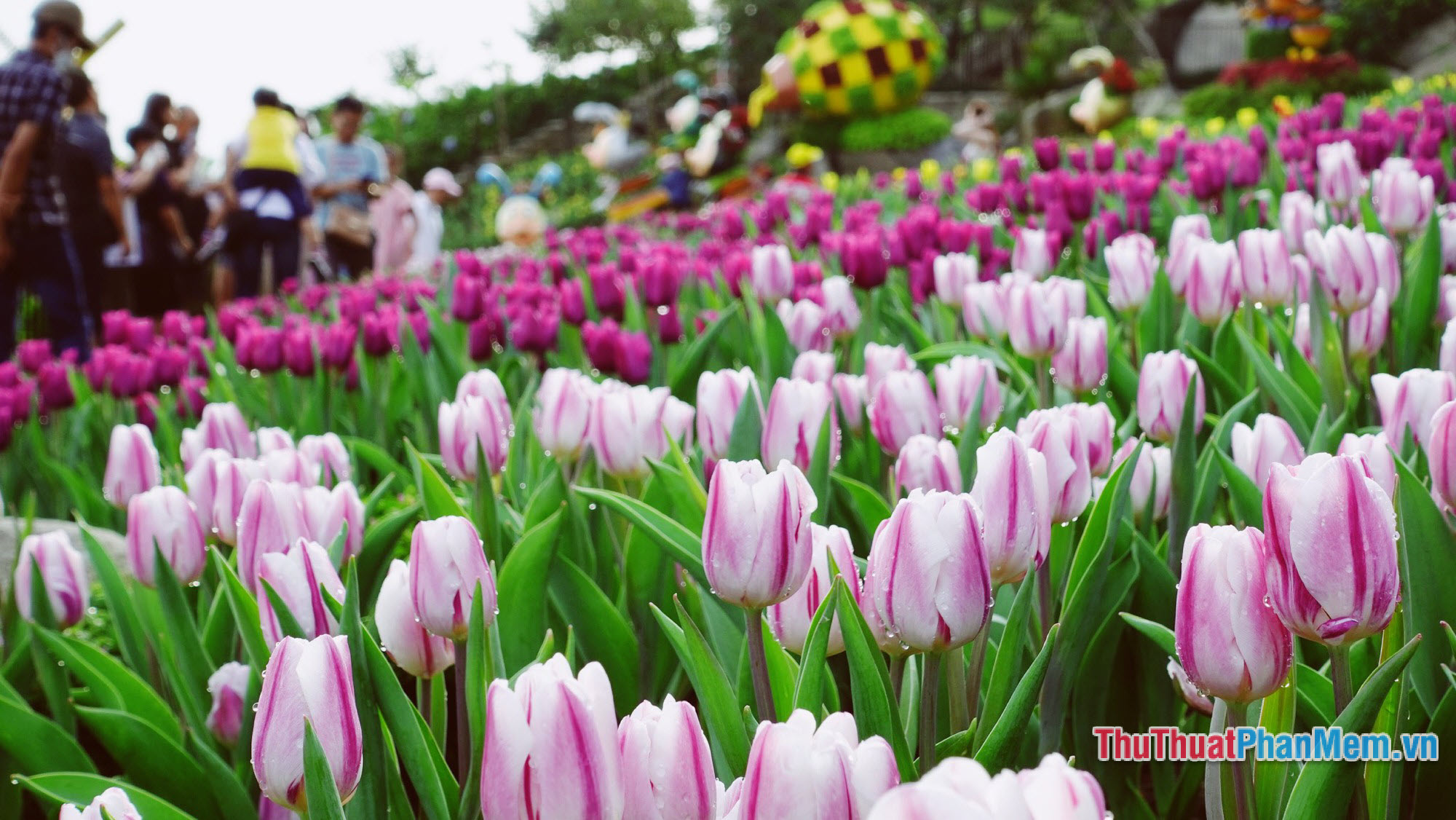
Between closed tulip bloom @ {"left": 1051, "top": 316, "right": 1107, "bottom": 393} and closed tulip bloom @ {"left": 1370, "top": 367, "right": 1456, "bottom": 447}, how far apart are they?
0.54 meters

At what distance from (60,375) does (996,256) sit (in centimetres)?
267

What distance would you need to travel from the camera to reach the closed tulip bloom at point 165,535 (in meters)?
1.43

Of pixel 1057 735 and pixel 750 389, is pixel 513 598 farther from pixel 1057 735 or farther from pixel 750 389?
pixel 1057 735

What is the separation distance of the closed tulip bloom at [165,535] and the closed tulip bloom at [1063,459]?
1.02 metres

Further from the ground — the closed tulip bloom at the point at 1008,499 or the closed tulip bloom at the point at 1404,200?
the closed tulip bloom at the point at 1404,200

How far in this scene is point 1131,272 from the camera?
2219mm

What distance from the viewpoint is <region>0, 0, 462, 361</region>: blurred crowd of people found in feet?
17.4

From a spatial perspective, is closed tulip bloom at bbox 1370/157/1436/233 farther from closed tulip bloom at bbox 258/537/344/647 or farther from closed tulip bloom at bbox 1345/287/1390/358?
closed tulip bloom at bbox 258/537/344/647

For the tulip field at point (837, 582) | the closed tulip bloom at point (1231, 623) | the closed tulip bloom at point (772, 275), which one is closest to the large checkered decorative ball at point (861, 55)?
the closed tulip bloom at point (772, 275)

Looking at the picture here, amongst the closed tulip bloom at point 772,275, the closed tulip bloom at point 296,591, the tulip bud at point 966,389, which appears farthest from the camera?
the closed tulip bloom at point 772,275

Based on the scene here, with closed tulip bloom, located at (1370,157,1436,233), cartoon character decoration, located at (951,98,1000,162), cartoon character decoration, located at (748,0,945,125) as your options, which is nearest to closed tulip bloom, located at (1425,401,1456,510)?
closed tulip bloom, located at (1370,157,1436,233)

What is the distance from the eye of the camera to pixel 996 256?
3.26m

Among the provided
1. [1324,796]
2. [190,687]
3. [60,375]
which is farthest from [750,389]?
[60,375]

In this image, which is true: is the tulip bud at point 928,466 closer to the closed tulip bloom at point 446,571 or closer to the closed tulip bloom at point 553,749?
the closed tulip bloom at point 446,571
